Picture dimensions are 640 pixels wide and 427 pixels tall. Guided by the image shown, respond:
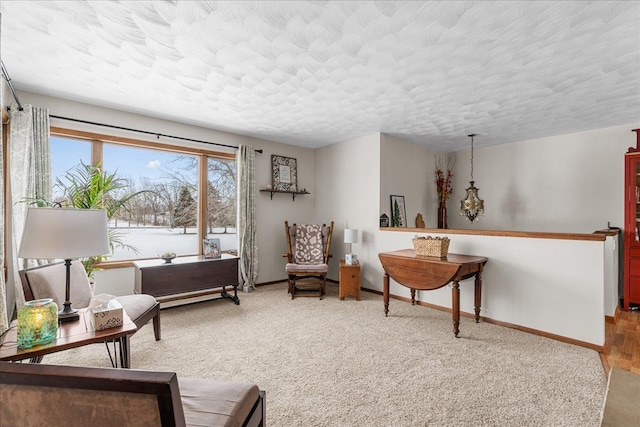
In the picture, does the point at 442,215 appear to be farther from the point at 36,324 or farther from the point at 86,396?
the point at 86,396

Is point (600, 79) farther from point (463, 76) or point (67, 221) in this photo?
point (67, 221)

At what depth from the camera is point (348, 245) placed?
4.73 meters

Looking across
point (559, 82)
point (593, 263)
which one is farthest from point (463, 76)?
point (593, 263)

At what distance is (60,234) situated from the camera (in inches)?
59.8

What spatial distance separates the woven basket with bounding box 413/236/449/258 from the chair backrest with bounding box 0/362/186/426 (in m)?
2.73

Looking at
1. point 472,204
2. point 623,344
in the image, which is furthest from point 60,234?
point 472,204

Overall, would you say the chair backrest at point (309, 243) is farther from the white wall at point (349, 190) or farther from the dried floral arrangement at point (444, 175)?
the dried floral arrangement at point (444, 175)

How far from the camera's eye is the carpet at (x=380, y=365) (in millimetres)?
1722

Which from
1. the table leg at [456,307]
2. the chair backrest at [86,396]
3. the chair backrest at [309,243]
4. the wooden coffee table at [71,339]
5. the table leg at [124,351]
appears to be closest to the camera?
the chair backrest at [86,396]

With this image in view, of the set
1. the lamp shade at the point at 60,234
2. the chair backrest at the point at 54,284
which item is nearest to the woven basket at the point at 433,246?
the lamp shade at the point at 60,234

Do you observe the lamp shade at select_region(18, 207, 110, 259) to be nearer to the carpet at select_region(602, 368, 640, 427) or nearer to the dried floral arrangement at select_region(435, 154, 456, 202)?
the carpet at select_region(602, 368, 640, 427)

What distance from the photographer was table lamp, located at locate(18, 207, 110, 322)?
1.48m

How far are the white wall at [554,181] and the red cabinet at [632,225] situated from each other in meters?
0.40

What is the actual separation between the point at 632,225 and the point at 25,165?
630cm
